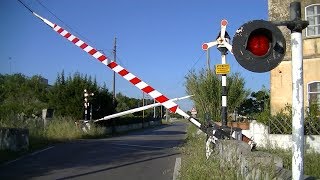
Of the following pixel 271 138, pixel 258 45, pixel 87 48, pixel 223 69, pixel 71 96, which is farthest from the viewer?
pixel 71 96

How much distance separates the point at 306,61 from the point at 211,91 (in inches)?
209

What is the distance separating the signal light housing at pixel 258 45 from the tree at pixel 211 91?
18102 mm

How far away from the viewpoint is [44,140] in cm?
2356

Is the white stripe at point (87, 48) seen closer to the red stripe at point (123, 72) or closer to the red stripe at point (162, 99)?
the red stripe at point (123, 72)

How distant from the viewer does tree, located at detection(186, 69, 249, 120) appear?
24.6 meters

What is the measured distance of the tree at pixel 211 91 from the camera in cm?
2464

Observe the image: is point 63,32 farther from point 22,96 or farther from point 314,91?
point 22,96

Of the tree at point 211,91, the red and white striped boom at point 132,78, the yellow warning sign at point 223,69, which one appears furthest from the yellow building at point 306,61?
the red and white striped boom at point 132,78

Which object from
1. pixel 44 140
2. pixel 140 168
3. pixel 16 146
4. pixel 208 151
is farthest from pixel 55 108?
pixel 208 151

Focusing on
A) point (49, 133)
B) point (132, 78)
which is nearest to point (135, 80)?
point (132, 78)

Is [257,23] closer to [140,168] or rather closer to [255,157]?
[255,157]

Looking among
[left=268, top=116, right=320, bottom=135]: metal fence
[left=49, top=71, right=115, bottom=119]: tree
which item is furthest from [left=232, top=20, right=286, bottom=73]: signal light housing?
[left=49, top=71, right=115, bottom=119]: tree

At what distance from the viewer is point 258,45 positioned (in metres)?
5.19

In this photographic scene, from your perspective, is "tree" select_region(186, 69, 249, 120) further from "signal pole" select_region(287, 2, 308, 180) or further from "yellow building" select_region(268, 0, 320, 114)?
"signal pole" select_region(287, 2, 308, 180)
